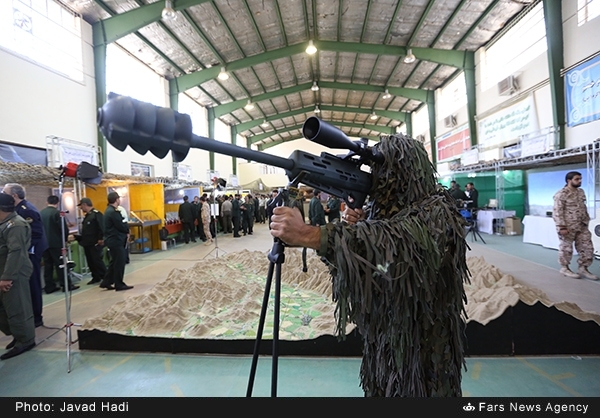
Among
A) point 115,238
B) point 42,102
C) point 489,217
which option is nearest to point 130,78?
point 42,102

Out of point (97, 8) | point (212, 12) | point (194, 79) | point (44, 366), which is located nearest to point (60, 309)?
point (44, 366)

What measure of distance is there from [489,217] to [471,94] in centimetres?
471

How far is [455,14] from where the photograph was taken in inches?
325

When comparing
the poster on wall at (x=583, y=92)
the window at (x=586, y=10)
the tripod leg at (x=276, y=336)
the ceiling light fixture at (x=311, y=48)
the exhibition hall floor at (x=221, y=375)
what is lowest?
the exhibition hall floor at (x=221, y=375)

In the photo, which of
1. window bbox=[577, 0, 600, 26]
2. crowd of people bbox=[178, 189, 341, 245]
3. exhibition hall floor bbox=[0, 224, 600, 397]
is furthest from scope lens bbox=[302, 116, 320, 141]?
window bbox=[577, 0, 600, 26]

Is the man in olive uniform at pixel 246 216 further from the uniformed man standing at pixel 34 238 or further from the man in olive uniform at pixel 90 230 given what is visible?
the uniformed man standing at pixel 34 238

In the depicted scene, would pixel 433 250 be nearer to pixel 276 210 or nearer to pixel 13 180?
pixel 276 210

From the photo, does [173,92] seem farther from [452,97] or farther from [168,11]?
[452,97]

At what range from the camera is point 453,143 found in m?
12.6

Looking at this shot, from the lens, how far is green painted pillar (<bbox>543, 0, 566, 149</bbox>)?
22.2ft

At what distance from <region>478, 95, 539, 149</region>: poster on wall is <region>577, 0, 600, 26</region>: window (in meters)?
2.02

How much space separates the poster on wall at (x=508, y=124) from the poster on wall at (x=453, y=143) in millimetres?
875

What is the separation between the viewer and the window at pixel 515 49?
7542 millimetres
